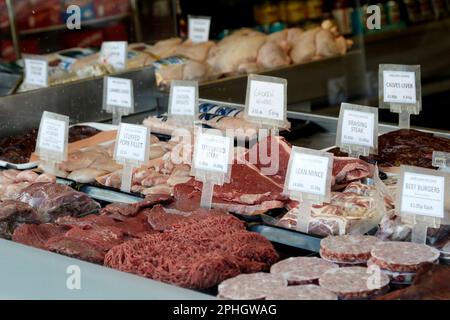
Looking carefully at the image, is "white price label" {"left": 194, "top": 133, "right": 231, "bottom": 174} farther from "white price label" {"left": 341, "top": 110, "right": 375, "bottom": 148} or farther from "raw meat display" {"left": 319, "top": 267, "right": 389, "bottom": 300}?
"raw meat display" {"left": 319, "top": 267, "right": 389, "bottom": 300}

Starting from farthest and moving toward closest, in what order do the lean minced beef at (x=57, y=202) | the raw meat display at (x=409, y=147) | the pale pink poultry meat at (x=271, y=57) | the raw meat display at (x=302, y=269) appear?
the pale pink poultry meat at (x=271, y=57)
the raw meat display at (x=409, y=147)
the lean minced beef at (x=57, y=202)
the raw meat display at (x=302, y=269)

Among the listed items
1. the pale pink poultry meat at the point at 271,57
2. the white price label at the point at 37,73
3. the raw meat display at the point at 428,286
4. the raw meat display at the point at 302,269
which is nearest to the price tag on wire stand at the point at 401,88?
the raw meat display at the point at 302,269

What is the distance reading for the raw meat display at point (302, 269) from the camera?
271cm

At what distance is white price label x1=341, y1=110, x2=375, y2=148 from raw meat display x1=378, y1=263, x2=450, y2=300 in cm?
108

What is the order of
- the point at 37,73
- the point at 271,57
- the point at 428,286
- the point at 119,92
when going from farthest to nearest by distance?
the point at 271,57 → the point at 37,73 → the point at 119,92 → the point at 428,286

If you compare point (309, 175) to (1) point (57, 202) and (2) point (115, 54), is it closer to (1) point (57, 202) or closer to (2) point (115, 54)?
(1) point (57, 202)

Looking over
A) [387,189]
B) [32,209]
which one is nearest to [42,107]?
[32,209]

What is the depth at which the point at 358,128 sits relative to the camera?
12.1 feet

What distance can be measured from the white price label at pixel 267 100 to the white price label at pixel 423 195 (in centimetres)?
111

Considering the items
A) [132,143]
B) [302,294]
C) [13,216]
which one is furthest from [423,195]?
[13,216]

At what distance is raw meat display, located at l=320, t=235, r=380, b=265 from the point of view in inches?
112

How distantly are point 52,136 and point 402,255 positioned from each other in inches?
72.7

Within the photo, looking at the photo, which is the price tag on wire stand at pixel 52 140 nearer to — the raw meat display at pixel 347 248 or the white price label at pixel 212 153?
the white price label at pixel 212 153

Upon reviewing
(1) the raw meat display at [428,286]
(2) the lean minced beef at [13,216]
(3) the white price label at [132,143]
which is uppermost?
(3) the white price label at [132,143]
